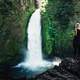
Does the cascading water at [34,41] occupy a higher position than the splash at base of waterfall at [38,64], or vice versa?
the cascading water at [34,41]

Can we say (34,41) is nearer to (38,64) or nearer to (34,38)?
(34,38)

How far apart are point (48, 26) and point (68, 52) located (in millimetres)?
1892

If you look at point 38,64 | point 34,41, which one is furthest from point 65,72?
point 34,41

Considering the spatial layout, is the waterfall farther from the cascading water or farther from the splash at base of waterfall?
the splash at base of waterfall

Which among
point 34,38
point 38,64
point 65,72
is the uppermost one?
point 34,38

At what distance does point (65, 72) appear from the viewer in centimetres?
709

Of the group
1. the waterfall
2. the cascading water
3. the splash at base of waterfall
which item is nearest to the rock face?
the splash at base of waterfall

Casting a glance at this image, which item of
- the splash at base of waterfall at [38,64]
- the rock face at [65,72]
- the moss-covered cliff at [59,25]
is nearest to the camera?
the rock face at [65,72]

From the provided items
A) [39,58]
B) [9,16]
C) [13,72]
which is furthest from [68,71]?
[39,58]

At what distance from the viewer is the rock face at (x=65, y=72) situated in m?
6.80

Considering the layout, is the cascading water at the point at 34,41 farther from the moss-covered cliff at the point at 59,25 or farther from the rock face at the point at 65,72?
the rock face at the point at 65,72

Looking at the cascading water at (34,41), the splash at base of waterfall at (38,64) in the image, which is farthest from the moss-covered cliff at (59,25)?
the splash at base of waterfall at (38,64)

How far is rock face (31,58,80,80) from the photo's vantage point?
6801 millimetres

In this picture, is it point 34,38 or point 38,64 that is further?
point 34,38
